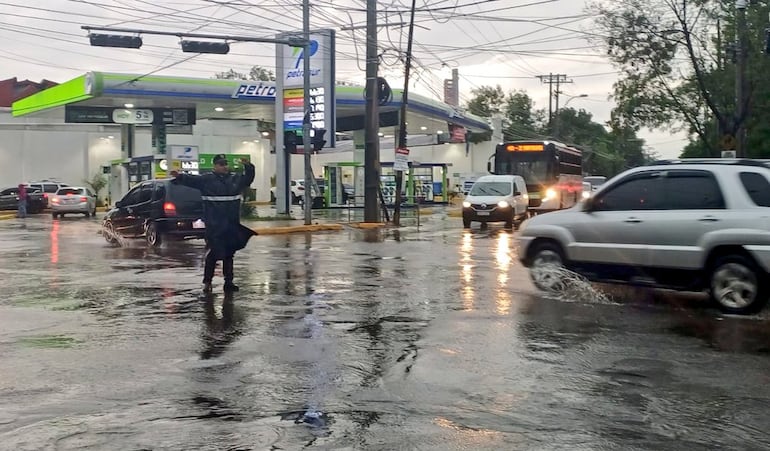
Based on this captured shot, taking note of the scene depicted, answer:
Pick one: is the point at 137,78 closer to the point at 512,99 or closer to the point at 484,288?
the point at 484,288

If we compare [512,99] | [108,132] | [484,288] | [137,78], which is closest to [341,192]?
[137,78]

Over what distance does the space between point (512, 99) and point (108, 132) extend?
2302 inches

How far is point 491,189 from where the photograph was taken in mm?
29641

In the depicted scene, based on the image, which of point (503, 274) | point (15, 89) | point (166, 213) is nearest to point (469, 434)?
point (503, 274)

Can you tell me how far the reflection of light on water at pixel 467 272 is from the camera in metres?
11.1

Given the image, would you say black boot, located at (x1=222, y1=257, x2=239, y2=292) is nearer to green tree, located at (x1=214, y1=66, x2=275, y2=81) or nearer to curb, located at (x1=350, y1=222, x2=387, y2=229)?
curb, located at (x1=350, y1=222, x2=387, y2=229)

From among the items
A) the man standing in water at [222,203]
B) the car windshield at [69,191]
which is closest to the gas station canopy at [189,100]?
the car windshield at [69,191]

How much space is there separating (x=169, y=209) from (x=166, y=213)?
4.8 inches

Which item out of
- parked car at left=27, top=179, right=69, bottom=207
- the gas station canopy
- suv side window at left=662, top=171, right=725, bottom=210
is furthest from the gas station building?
suv side window at left=662, top=171, right=725, bottom=210

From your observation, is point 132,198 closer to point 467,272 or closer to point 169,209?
point 169,209

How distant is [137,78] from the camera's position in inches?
1423

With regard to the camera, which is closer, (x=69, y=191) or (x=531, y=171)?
(x=531, y=171)

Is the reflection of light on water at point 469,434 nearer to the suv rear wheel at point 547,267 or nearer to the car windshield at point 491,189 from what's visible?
the suv rear wheel at point 547,267

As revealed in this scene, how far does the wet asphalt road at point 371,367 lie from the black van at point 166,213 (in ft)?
21.0
